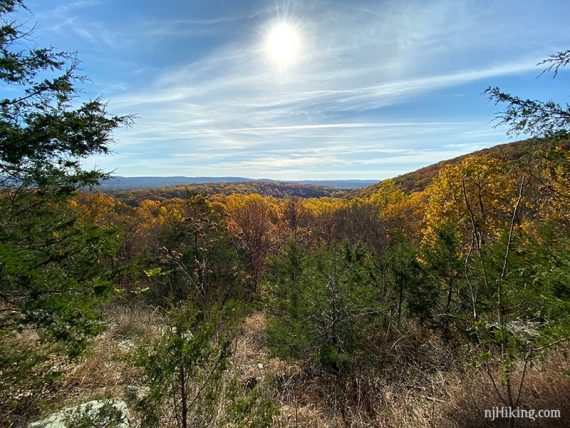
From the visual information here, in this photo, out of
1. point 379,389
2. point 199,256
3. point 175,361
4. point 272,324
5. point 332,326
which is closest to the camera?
point 175,361

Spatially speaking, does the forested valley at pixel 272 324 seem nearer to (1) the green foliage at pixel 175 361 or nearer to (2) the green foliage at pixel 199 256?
(1) the green foliage at pixel 175 361

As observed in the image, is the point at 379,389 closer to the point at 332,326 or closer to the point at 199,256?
the point at 332,326

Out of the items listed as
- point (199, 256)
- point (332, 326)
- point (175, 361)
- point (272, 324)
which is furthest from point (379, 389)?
point (199, 256)

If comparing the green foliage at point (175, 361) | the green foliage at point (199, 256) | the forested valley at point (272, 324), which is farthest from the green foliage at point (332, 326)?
the green foliage at point (199, 256)

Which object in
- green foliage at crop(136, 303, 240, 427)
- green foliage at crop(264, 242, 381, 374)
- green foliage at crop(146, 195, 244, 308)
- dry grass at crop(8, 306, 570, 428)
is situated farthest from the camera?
green foliage at crop(146, 195, 244, 308)

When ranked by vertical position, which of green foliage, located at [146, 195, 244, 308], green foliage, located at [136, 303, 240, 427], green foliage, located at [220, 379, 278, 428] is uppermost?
green foliage, located at [136, 303, 240, 427]

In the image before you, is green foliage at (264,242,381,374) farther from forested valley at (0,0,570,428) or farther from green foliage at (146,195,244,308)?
green foliage at (146,195,244,308)

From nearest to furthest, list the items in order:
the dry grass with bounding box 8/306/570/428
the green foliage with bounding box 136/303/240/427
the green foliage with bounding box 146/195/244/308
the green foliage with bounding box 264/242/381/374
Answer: the green foliage with bounding box 136/303/240/427
the dry grass with bounding box 8/306/570/428
the green foliage with bounding box 264/242/381/374
the green foliage with bounding box 146/195/244/308

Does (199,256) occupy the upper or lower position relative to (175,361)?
lower

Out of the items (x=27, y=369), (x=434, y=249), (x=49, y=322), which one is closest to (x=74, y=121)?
(x=49, y=322)

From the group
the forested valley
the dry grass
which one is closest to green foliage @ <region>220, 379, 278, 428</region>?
the forested valley

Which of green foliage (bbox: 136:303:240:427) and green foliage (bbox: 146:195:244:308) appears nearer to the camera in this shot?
green foliage (bbox: 136:303:240:427)

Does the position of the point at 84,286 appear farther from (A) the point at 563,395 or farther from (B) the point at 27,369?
(A) the point at 563,395

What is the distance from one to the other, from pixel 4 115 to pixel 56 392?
3.29 meters
